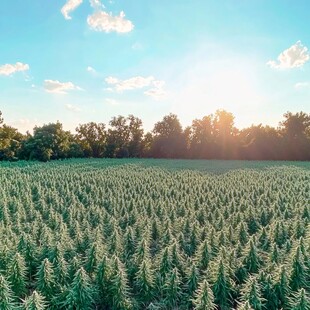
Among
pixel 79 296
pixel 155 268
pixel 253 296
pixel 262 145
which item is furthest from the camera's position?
pixel 262 145

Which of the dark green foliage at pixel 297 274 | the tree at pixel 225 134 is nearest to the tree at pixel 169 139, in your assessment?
the tree at pixel 225 134

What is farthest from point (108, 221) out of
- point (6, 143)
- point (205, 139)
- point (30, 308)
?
point (205, 139)

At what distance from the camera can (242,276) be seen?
8.03 metres

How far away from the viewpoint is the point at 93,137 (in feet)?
243

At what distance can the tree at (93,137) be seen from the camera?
240 feet

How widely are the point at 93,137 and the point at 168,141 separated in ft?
61.9

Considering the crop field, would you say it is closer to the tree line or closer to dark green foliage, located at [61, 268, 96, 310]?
dark green foliage, located at [61, 268, 96, 310]

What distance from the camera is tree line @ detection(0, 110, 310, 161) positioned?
5944 centimetres

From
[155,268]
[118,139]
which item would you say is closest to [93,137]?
[118,139]

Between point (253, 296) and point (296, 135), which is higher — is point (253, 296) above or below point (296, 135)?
below

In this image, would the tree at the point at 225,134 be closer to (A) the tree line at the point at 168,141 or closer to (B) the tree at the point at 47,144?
(A) the tree line at the point at 168,141

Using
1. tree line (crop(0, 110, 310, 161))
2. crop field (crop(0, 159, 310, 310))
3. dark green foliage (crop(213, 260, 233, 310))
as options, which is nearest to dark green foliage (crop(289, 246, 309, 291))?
crop field (crop(0, 159, 310, 310))

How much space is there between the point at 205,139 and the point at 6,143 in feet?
144

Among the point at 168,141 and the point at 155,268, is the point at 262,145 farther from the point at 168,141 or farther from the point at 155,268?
the point at 155,268
